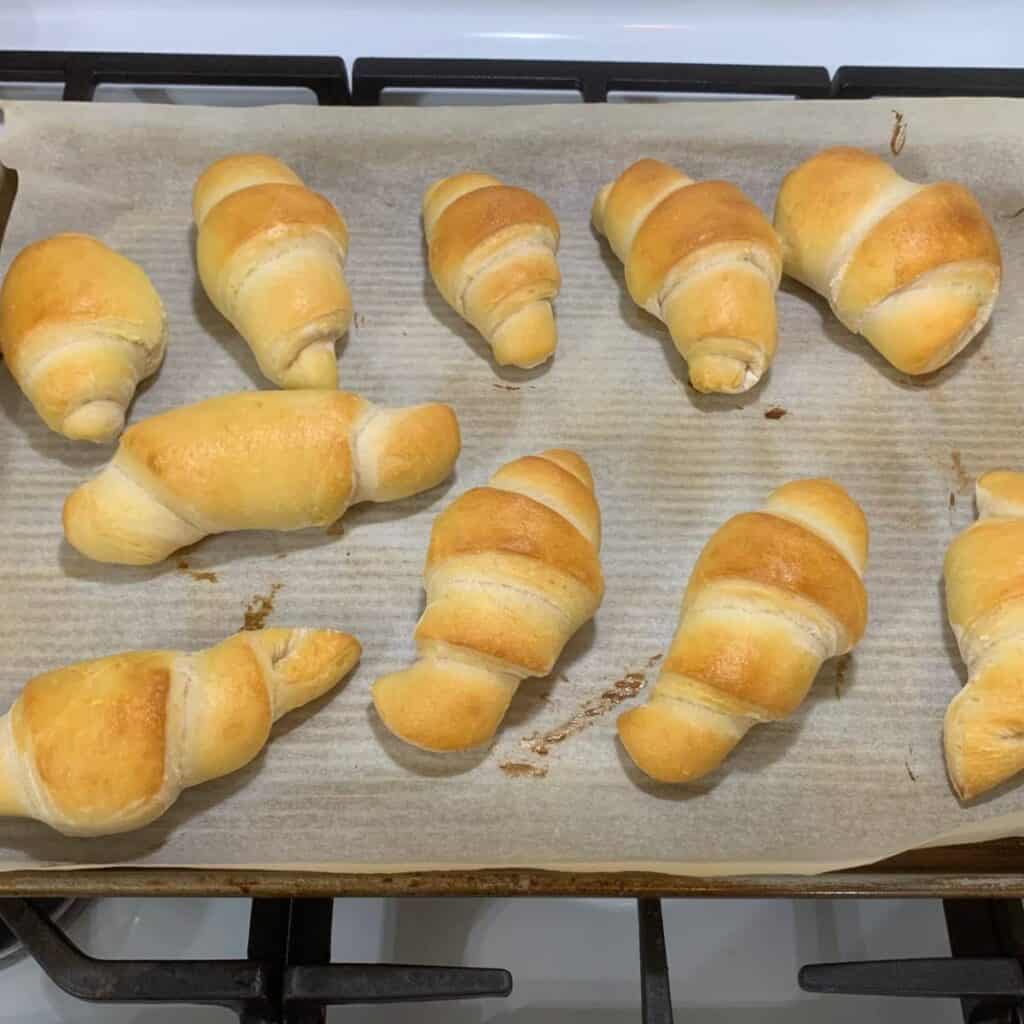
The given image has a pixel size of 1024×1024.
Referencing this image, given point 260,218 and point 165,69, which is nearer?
point 260,218

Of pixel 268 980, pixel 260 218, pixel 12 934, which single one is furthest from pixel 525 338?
pixel 12 934

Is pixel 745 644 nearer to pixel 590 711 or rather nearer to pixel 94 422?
pixel 590 711

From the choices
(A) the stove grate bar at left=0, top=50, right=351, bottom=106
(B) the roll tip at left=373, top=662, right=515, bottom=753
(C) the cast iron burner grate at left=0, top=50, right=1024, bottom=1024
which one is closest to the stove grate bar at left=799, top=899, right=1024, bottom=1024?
(C) the cast iron burner grate at left=0, top=50, right=1024, bottom=1024

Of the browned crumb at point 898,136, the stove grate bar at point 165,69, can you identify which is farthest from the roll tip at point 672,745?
the stove grate bar at point 165,69

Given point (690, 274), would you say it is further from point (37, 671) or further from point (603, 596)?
point (37, 671)

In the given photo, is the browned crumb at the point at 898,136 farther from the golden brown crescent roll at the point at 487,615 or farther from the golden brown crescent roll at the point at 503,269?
the golden brown crescent roll at the point at 487,615

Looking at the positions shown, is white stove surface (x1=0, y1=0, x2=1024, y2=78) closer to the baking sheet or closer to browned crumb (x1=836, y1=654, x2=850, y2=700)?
the baking sheet

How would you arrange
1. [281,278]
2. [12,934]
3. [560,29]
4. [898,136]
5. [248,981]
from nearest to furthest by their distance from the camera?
[248,981], [12,934], [281,278], [898,136], [560,29]
